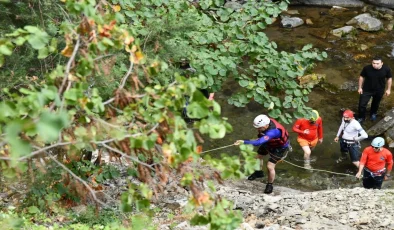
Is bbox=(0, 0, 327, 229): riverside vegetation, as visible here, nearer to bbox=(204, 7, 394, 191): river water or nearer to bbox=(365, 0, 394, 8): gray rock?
bbox=(204, 7, 394, 191): river water

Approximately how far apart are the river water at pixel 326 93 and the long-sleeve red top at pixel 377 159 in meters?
1.01

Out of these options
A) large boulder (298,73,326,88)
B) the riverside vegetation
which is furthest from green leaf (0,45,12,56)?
large boulder (298,73,326,88)

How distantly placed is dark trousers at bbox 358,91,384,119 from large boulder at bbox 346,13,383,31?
640 centimetres

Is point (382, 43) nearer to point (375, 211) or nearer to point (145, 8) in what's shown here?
point (375, 211)

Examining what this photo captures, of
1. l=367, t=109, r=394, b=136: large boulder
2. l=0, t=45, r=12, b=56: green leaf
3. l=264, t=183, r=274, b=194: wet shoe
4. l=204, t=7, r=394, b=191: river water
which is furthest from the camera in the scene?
l=367, t=109, r=394, b=136: large boulder

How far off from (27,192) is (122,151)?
323 centimetres

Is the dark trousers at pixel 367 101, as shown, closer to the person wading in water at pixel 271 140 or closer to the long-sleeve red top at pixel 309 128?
the long-sleeve red top at pixel 309 128

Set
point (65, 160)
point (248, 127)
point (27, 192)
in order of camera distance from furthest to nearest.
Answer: point (248, 127), point (65, 160), point (27, 192)

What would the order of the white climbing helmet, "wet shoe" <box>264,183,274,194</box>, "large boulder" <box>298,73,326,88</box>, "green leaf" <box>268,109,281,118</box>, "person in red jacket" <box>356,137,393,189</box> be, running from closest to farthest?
"green leaf" <box>268,109,281,118</box>
the white climbing helmet
"person in red jacket" <box>356,137,393,189</box>
"wet shoe" <box>264,183,274,194</box>
"large boulder" <box>298,73,326,88</box>

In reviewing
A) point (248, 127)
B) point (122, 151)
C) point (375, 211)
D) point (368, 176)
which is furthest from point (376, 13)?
point (122, 151)

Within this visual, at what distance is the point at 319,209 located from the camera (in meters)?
7.90

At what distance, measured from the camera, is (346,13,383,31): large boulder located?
1803cm

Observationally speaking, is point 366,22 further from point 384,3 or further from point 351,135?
point 351,135

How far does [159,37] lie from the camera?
23.7 feet
